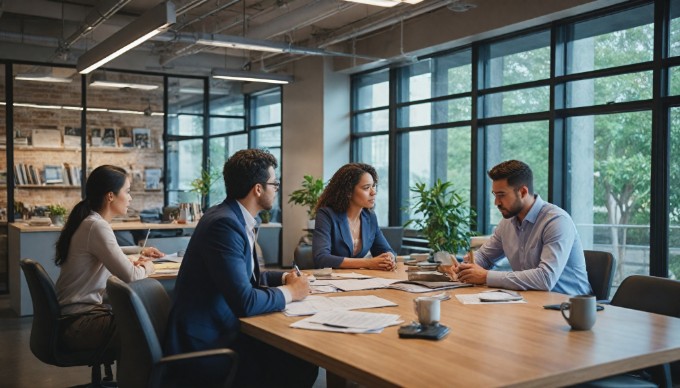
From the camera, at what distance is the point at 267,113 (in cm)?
1159

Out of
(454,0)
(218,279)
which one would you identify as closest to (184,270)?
(218,279)

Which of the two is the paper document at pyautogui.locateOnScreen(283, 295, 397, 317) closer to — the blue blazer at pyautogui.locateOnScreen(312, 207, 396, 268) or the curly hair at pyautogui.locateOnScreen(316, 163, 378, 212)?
the blue blazer at pyautogui.locateOnScreen(312, 207, 396, 268)

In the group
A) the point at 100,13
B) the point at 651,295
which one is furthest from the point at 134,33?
the point at 651,295

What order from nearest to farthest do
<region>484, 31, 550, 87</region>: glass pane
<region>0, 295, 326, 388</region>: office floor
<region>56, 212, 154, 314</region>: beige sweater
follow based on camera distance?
1. <region>56, 212, 154, 314</region>: beige sweater
2. <region>0, 295, 326, 388</region>: office floor
3. <region>484, 31, 550, 87</region>: glass pane

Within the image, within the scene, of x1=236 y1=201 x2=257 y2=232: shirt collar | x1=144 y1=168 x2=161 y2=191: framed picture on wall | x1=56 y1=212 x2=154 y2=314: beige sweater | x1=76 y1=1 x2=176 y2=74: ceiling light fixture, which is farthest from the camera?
x1=144 y1=168 x2=161 y2=191: framed picture on wall

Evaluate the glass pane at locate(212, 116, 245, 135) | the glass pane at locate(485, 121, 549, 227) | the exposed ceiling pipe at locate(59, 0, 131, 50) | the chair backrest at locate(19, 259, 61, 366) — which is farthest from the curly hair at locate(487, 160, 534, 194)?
the glass pane at locate(212, 116, 245, 135)

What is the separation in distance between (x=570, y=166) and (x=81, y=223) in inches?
198

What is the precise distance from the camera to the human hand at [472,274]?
3.33 meters

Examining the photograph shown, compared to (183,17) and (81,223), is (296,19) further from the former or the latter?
(81,223)

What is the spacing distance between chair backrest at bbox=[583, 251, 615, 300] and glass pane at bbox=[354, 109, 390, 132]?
5932 millimetres

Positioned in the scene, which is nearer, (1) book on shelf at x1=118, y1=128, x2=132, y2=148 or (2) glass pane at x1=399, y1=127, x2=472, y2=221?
(2) glass pane at x1=399, y1=127, x2=472, y2=221

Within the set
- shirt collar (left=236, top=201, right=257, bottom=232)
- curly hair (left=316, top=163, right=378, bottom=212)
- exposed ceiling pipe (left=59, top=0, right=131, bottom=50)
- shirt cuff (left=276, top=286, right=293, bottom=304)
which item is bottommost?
shirt cuff (left=276, top=286, right=293, bottom=304)

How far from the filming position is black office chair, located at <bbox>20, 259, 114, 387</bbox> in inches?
131

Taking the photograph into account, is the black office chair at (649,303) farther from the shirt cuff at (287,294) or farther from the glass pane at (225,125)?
the glass pane at (225,125)
